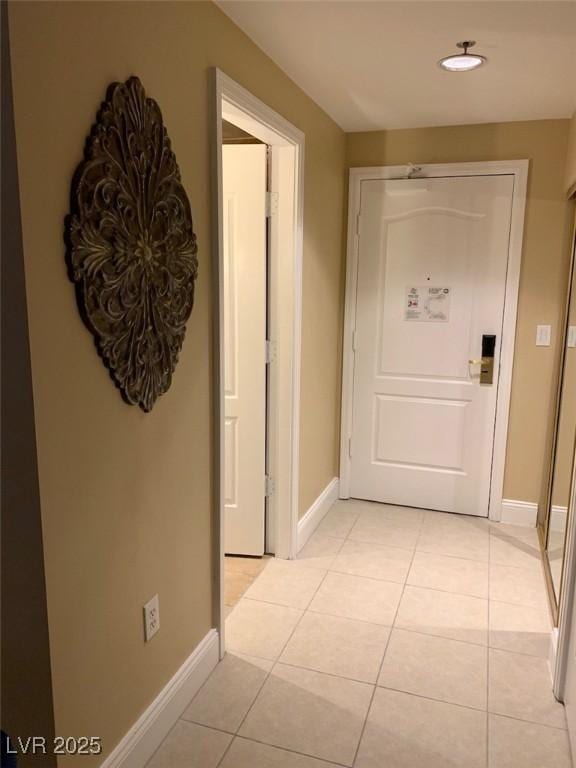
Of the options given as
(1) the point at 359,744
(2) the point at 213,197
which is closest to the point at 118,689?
(1) the point at 359,744

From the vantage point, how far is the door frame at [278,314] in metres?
2.04

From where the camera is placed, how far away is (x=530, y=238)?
3.28m

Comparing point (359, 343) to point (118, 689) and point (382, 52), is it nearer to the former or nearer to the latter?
point (382, 52)

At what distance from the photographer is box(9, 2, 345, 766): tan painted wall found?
4.03ft

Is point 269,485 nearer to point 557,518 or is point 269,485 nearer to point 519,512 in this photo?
point 557,518

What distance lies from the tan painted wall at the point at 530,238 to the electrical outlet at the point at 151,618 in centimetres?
244

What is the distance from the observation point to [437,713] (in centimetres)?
200

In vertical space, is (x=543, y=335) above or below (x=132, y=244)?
below

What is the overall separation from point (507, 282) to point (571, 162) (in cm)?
69

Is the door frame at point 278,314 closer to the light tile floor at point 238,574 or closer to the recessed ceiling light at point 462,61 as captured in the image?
the light tile floor at point 238,574

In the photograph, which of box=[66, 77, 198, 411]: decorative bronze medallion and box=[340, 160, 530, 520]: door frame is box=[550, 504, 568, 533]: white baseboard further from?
box=[66, 77, 198, 411]: decorative bronze medallion

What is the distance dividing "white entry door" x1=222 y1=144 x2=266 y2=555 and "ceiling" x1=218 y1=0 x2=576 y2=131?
51 cm

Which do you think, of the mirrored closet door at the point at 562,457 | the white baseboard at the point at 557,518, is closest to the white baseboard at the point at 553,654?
the mirrored closet door at the point at 562,457

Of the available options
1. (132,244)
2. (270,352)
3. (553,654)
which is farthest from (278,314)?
(553,654)
